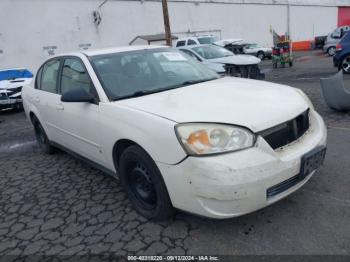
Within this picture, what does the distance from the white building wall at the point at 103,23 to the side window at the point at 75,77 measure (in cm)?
1383

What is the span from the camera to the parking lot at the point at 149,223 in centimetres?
249

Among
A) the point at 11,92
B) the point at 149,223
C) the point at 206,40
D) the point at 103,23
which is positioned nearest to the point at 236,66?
the point at 11,92

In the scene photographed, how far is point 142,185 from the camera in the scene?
2928 mm

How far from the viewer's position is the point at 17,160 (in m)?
5.12

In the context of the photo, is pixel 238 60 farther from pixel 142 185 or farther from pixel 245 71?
pixel 142 185

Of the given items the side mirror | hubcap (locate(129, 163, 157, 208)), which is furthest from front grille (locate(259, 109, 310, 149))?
the side mirror

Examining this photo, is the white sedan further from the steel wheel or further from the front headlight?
the steel wheel

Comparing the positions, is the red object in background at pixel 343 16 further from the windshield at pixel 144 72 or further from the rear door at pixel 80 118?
the rear door at pixel 80 118

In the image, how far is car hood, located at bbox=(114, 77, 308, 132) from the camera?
2.45 metres

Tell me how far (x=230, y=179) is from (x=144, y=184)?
965 millimetres

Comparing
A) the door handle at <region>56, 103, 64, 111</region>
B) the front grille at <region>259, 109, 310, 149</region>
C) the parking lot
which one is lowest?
the parking lot

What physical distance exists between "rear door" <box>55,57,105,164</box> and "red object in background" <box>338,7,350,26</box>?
47152 mm

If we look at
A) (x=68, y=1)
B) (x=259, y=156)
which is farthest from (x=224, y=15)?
(x=259, y=156)

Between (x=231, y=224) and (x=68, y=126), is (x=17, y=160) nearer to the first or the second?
(x=68, y=126)
